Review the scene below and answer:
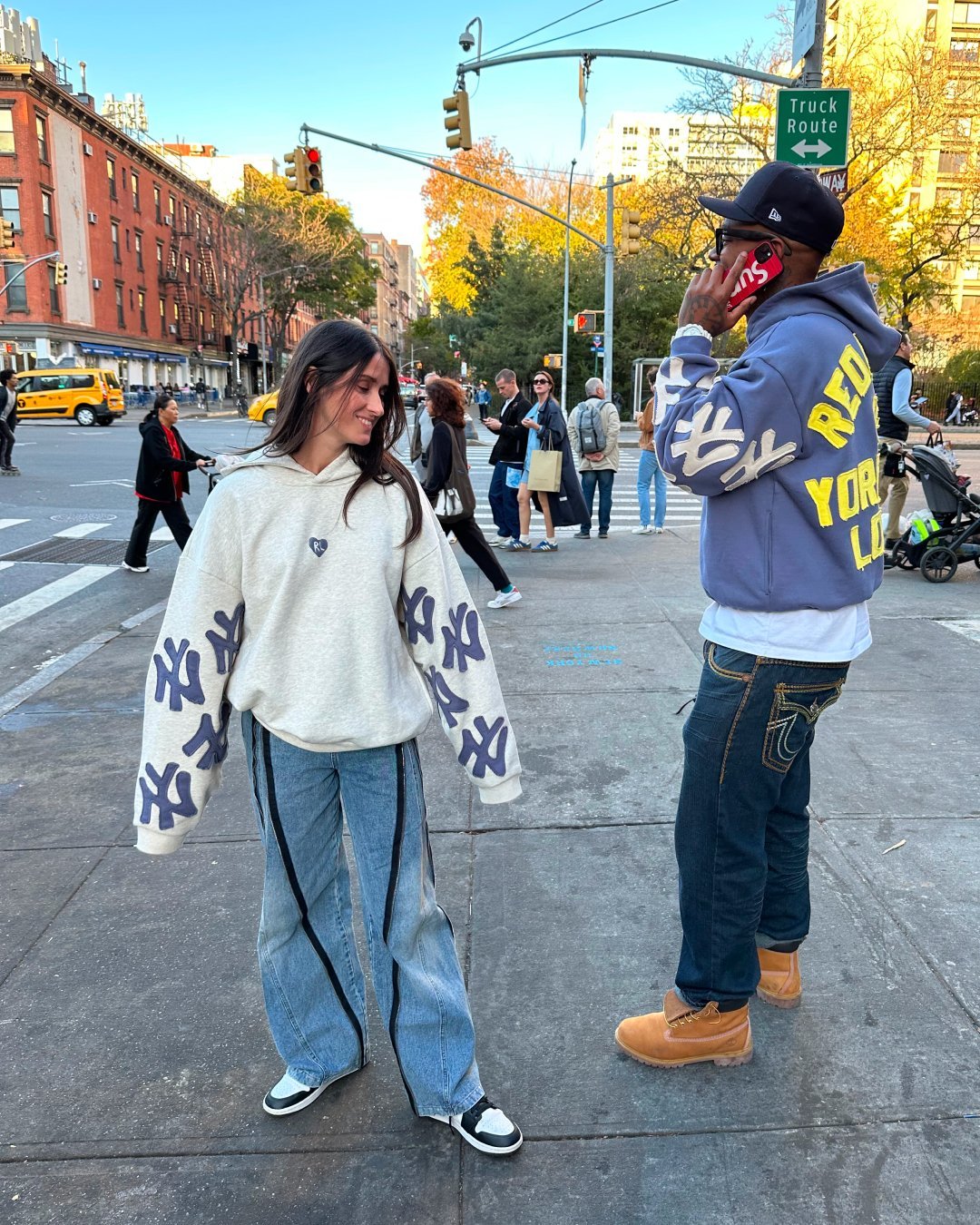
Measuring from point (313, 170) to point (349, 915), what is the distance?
742 inches

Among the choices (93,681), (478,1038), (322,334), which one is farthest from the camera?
(93,681)

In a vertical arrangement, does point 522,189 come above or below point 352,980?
above

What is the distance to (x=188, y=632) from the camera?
6.80 ft

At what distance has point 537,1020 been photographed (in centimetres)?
268

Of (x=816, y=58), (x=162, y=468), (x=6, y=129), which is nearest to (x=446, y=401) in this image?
(x=162, y=468)

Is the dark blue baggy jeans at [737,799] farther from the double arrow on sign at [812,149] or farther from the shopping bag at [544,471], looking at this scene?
the double arrow on sign at [812,149]

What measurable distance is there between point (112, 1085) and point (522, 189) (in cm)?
5768

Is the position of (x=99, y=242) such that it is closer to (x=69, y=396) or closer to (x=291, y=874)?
(x=69, y=396)

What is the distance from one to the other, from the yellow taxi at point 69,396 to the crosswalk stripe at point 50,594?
30.1 m

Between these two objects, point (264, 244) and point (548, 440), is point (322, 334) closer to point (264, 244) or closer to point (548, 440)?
point (548, 440)

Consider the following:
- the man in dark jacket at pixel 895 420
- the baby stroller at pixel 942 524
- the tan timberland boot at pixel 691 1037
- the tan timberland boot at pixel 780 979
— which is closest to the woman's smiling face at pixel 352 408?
the tan timberland boot at pixel 691 1037

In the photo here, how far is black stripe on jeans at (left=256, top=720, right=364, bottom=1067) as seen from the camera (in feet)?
6.96

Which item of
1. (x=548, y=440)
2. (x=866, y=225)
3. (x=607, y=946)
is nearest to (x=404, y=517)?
(x=607, y=946)

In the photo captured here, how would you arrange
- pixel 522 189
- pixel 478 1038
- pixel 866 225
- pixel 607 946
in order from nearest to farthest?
1. pixel 478 1038
2. pixel 607 946
3. pixel 866 225
4. pixel 522 189
